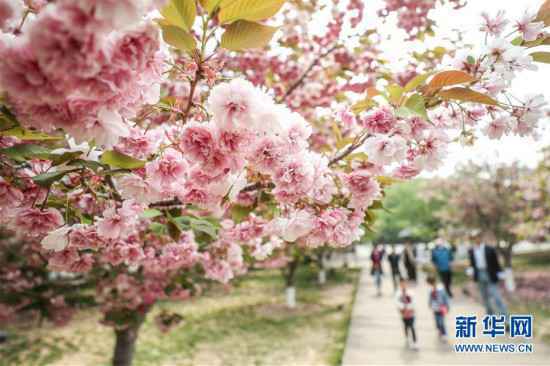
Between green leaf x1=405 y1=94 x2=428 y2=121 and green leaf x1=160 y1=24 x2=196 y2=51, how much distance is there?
0.75 meters

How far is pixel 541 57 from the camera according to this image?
4.86ft

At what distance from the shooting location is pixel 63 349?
29.2 feet

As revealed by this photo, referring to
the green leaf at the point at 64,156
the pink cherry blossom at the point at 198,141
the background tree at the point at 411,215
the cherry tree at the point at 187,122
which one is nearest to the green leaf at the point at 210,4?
the cherry tree at the point at 187,122

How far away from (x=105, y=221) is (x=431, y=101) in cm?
142

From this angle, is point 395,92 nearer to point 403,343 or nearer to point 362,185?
point 362,185

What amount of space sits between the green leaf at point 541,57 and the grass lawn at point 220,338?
250 inches

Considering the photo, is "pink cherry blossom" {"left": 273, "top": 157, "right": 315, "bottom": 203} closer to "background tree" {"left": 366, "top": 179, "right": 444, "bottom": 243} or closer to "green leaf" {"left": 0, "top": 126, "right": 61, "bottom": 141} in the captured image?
"green leaf" {"left": 0, "top": 126, "right": 61, "bottom": 141}

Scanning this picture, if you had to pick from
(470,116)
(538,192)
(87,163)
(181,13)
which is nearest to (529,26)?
(470,116)

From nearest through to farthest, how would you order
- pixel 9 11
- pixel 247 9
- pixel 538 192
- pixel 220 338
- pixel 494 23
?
pixel 9 11, pixel 247 9, pixel 494 23, pixel 220 338, pixel 538 192

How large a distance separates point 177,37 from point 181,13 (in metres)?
0.07

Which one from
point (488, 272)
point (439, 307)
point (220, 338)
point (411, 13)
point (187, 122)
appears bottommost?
point (220, 338)

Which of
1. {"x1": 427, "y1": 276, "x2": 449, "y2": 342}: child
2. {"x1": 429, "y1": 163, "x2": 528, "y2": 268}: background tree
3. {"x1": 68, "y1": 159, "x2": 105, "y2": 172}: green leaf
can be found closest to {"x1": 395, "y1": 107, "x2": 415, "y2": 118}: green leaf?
{"x1": 68, "y1": 159, "x2": 105, "y2": 172}: green leaf

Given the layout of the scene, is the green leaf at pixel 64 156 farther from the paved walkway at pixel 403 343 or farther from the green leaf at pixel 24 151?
the paved walkway at pixel 403 343

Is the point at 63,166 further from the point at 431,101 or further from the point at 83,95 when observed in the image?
the point at 431,101
